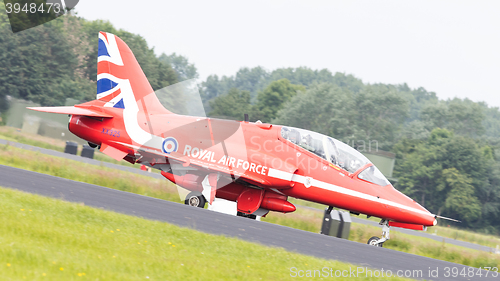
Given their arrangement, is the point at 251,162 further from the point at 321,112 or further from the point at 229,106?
the point at 321,112

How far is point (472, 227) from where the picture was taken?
5172cm

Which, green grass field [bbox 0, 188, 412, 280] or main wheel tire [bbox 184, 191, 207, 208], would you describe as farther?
main wheel tire [bbox 184, 191, 207, 208]

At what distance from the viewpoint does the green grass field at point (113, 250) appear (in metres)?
6.12

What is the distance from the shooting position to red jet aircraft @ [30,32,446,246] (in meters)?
13.6

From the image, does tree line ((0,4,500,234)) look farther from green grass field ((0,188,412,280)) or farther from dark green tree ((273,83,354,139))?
green grass field ((0,188,412,280))

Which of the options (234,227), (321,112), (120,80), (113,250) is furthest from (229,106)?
(113,250)

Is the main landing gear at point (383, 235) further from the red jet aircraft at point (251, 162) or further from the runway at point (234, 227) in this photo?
the runway at point (234, 227)

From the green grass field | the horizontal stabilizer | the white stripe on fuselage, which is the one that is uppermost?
the horizontal stabilizer

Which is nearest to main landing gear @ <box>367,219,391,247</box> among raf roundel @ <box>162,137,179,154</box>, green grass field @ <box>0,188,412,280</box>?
green grass field @ <box>0,188,412,280</box>

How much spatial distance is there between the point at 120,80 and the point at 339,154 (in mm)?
7832

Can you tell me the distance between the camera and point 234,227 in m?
11.5

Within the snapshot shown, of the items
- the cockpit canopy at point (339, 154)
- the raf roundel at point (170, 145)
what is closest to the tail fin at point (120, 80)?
the raf roundel at point (170, 145)

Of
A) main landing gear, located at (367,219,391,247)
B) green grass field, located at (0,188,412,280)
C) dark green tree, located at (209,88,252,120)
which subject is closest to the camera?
green grass field, located at (0,188,412,280)

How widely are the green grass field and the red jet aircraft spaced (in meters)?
4.42
